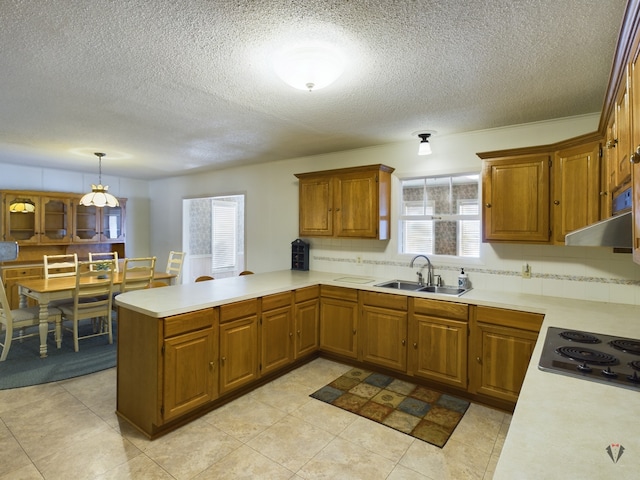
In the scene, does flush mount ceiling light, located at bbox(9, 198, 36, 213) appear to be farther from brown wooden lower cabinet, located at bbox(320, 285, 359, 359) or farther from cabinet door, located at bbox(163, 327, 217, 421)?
brown wooden lower cabinet, located at bbox(320, 285, 359, 359)

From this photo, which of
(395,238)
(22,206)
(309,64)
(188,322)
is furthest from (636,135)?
(22,206)

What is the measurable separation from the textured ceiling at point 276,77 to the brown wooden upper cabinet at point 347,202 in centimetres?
43

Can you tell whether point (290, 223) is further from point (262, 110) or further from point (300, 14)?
point (300, 14)

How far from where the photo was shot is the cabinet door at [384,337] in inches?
126

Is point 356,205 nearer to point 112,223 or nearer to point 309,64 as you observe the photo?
point 309,64

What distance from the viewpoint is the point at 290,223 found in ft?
15.5

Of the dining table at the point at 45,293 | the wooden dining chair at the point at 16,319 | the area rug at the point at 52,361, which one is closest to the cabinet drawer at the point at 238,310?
the area rug at the point at 52,361

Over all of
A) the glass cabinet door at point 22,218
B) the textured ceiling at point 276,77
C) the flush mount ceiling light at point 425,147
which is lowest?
the glass cabinet door at point 22,218

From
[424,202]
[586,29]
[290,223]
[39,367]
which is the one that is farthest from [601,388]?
[39,367]

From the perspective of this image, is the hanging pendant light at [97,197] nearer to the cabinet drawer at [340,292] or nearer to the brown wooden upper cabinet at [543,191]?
the cabinet drawer at [340,292]

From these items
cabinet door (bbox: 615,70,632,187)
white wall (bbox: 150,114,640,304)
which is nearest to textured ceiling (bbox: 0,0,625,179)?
white wall (bbox: 150,114,640,304)

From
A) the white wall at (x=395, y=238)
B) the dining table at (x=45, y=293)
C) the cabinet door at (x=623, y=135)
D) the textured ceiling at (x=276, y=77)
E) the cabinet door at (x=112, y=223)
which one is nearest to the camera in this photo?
the cabinet door at (x=623, y=135)

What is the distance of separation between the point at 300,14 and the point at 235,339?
227 cm

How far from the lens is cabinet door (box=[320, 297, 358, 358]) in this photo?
3504 millimetres
